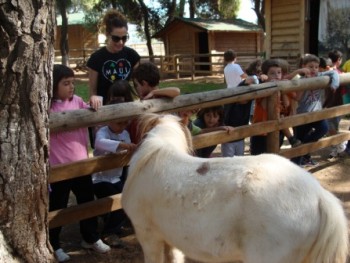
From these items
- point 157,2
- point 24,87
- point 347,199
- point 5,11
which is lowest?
point 347,199

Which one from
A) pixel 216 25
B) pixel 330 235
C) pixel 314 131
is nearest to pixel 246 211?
pixel 330 235

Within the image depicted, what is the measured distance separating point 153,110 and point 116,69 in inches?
38.7

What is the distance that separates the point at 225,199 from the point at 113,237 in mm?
1778

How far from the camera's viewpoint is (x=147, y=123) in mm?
2783

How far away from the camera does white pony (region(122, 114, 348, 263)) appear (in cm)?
198

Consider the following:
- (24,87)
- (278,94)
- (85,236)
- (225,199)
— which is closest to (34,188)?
(24,87)

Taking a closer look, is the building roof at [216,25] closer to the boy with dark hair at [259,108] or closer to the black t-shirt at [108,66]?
the boy with dark hair at [259,108]

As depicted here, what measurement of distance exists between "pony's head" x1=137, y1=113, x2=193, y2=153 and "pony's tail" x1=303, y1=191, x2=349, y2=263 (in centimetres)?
97

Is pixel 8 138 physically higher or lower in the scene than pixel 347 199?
higher

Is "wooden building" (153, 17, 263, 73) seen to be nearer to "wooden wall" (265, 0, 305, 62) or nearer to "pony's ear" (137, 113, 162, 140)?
"wooden wall" (265, 0, 305, 62)

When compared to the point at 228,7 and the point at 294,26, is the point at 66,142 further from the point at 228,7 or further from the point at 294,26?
the point at 228,7

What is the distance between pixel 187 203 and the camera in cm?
218

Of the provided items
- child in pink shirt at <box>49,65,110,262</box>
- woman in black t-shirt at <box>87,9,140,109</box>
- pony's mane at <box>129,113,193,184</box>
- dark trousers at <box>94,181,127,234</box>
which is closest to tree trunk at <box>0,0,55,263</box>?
pony's mane at <box>129,113,193,184</box>

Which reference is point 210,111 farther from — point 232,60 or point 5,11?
point 232,60
